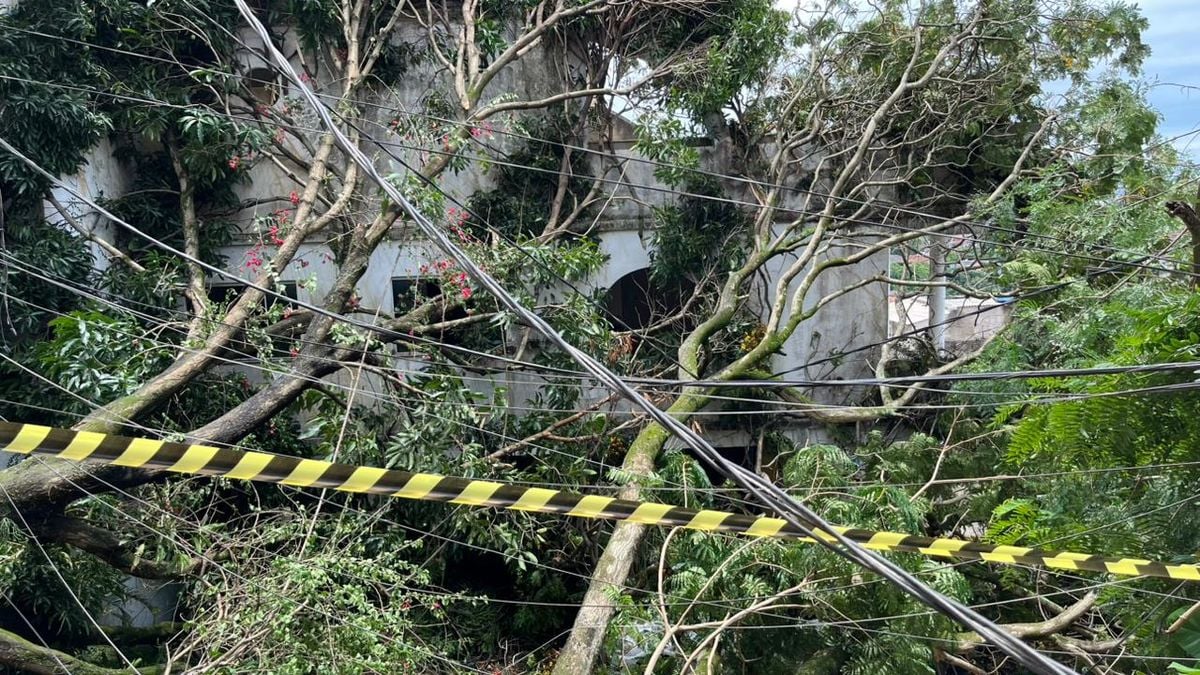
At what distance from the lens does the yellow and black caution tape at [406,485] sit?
7.12 ft

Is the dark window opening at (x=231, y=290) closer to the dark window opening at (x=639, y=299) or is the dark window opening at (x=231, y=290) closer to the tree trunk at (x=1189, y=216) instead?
the dark window opening at (x=639, y=299)

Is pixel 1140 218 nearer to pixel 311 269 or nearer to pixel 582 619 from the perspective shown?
pixel 582 619

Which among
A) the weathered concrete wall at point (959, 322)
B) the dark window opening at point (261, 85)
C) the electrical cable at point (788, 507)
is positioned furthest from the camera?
the weathered concrete wall at point (959, 322)

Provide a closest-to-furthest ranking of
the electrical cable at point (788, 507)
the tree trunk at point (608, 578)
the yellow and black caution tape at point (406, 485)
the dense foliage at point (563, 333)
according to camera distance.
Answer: the electrical cable at point (788, 507) < the yellow and black caution tape at point (406, 485) < the dense foliage at point (563, 333) < the tree trunk at point (608, 578)

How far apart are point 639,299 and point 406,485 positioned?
826 cm

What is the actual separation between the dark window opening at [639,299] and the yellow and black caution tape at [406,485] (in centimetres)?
646

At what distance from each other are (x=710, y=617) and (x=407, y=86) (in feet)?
19.8

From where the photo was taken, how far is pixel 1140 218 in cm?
636

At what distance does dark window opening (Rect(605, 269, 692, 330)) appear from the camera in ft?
31.8

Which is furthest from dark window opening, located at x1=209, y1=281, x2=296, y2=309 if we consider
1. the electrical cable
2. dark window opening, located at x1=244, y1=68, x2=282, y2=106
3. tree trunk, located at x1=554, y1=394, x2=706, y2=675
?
the electrical cable

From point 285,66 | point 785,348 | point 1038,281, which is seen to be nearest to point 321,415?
point 285,66

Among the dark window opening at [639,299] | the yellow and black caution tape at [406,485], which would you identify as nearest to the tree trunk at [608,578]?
the yellow and black caution tape at [406,485]

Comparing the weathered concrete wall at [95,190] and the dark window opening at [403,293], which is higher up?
the weathered concrete wall at [95,190]

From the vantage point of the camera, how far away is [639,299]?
10.6 m
